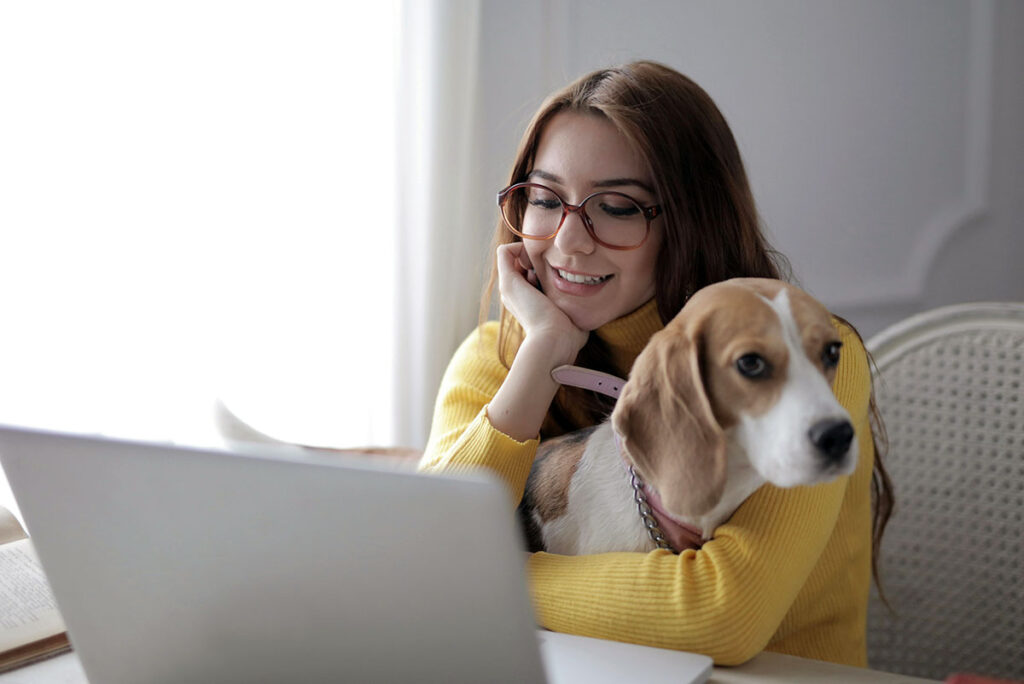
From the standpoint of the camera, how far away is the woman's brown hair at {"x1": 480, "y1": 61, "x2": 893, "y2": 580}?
4.09ft

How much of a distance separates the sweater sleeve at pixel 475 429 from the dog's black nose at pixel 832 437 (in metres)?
0.45

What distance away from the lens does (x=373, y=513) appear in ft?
1.96

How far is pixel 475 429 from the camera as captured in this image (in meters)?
1.23

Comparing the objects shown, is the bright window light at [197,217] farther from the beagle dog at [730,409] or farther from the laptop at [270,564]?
the beagle dog at [730,409]

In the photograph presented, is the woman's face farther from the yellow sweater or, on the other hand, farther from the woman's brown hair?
the yellow sweater

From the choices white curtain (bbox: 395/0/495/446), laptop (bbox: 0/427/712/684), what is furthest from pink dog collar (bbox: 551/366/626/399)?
white curtain (bbox: 395/0/495/446)

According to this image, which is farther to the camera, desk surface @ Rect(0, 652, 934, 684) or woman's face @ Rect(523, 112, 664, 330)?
woman's face @ Rect(523, 112, 664, 330)

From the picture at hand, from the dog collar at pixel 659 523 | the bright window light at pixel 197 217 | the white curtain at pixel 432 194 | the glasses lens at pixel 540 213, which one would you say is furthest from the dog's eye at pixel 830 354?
the white curtain at pixel 432 194

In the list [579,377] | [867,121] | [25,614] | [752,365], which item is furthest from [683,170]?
[867,121]

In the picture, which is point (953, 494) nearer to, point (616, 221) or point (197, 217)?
point (616, 221)

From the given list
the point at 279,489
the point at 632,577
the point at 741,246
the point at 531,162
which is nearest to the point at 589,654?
the point at 632,577

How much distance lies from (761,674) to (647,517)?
0.75ft

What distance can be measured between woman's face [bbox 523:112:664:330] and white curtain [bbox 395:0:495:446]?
100cm

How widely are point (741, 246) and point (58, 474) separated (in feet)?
3.03
